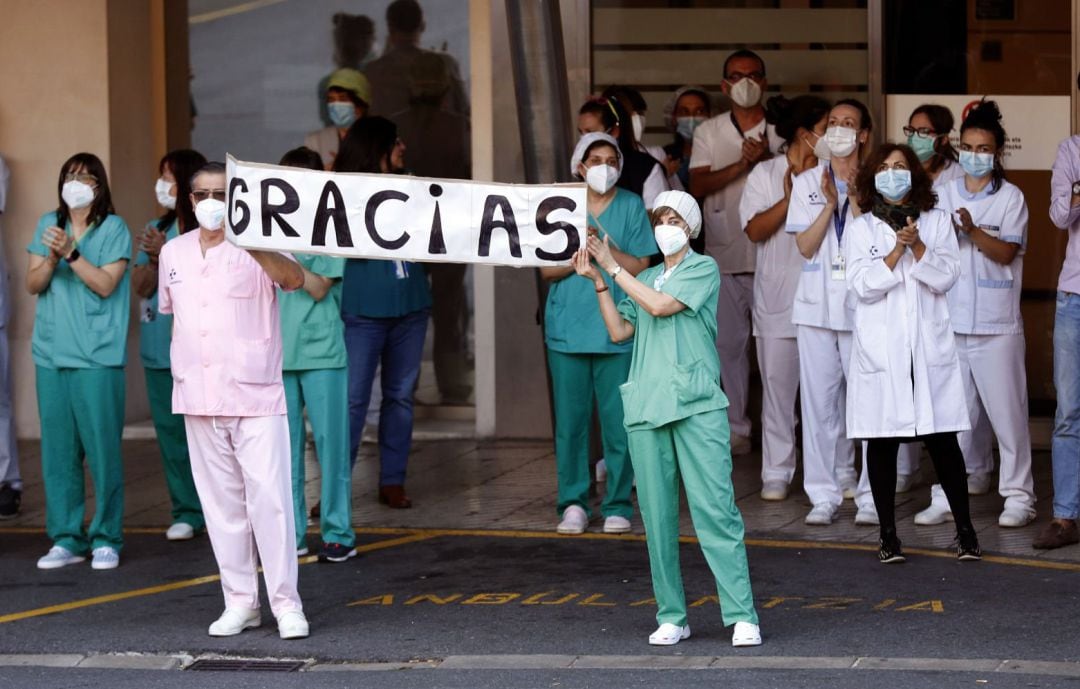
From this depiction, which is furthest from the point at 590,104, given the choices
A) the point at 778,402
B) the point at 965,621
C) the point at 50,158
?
the point at 50,158

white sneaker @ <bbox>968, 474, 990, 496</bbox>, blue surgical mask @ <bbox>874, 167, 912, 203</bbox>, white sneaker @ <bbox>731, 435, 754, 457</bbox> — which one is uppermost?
blue surgical mask @ <bbox>874, 167, 912, 203</bbox>

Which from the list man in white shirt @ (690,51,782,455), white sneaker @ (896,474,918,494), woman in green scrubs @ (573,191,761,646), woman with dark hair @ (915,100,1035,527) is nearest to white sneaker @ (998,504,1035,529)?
woman with dark hair @ (915,100,1035,527)

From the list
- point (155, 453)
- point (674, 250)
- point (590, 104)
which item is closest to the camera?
point (674, 250)

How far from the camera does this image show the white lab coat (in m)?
8.18

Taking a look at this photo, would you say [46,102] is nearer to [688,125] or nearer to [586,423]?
[688,125]

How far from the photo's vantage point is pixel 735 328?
1134 centimetres

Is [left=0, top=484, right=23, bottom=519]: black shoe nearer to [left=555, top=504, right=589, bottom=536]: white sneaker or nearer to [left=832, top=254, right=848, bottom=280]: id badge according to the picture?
[left=555, top=504, right=589, bottom=536]: white sneaker

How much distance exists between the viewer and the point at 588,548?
8.89m

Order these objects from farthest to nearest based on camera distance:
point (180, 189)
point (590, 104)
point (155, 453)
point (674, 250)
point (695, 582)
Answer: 1. point (155, 453)
2. point (590, 104)
3. point (180, 189)
4. point (695, 582)
5. point (674, 250)

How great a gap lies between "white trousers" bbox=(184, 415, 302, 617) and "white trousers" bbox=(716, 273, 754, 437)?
453cm

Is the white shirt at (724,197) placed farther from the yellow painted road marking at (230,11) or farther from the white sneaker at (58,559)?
the white sneaker at (58,559)

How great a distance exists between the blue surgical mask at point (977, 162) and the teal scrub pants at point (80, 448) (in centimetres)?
415

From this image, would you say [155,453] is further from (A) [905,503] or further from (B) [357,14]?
(A) [905,503]

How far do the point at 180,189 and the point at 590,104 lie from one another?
7.21 ft
